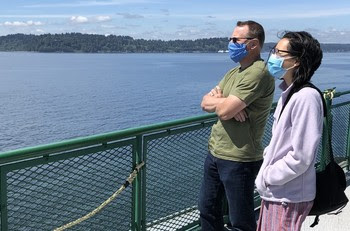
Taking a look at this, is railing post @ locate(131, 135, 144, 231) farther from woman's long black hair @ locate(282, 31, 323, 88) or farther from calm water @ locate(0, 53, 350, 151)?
calm water @ locate(0, 53, 350, 151)

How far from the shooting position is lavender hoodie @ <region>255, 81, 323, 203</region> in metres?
2.36

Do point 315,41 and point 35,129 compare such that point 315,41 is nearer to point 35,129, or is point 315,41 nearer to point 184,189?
point 184,189

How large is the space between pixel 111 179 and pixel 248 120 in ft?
3.68

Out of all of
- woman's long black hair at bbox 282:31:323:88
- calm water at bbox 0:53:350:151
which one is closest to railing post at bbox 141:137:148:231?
woman's long black hair at bbox 282:31:323:88

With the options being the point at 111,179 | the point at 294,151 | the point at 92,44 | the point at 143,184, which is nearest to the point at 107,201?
the point at 111,179

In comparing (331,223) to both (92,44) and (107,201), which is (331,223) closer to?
(107,201)

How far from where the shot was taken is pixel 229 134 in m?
3.14

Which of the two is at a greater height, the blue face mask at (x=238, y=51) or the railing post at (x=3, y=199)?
the blue face mask at (x=238, y=51)

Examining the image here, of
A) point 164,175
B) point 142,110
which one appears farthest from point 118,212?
point 142,110

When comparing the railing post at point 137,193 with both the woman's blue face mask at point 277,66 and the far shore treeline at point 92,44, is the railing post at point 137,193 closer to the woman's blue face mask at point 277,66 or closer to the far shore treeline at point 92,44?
the woman's blue face mask at point 277,66

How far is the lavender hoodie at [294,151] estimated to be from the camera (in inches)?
93.0

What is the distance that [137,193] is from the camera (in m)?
3.64

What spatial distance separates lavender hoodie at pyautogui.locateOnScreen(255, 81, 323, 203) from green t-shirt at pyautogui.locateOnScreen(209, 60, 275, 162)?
1.36ft

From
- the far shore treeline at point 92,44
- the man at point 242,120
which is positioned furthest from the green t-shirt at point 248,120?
the far shore treeline at point 92,44
